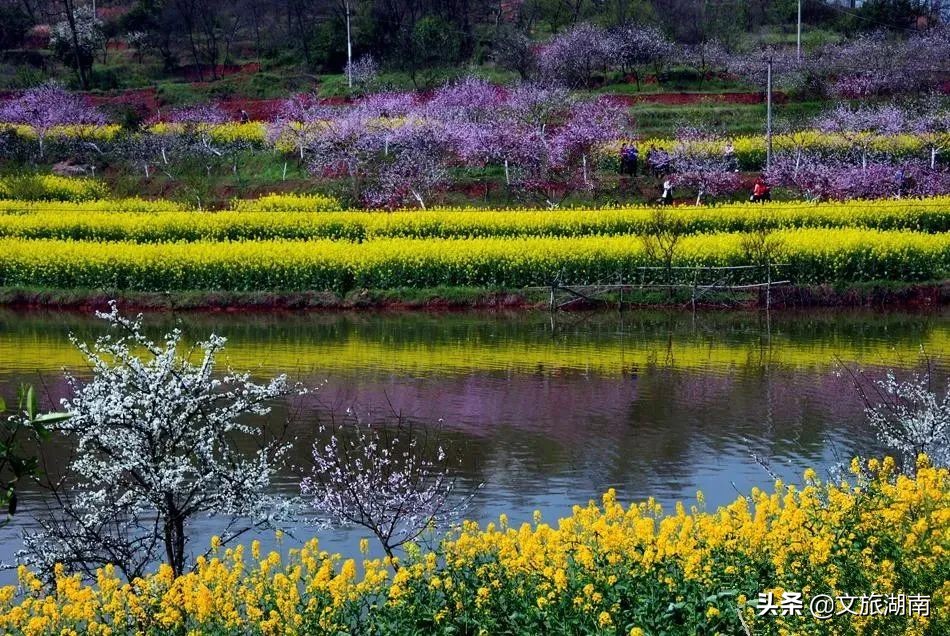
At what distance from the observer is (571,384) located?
62.6ft

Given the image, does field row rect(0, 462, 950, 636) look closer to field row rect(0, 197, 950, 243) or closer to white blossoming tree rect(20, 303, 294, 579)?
white blossoming tree rect(20, 303, 294, 579)

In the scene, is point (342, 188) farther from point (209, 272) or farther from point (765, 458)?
point (765, 458)

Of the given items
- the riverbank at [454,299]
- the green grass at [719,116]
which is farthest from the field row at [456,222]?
the green grass at [719,116]

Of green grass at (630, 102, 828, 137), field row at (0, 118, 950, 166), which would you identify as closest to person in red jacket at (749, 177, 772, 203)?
field row at (0, 118, 950, 166)

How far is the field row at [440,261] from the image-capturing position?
27609 mm

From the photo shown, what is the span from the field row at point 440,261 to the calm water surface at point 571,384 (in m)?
1.74

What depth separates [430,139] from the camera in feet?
143

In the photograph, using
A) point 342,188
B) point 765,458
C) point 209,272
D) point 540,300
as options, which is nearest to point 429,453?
point 765,458

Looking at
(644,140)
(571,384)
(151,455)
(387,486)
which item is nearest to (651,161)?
(644,140)

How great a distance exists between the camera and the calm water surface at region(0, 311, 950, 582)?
1367cm

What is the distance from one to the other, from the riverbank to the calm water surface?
91cm

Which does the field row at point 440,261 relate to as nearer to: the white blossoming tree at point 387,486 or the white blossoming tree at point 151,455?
the white blossoming tree at point 387,486

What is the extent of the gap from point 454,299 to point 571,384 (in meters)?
9.19

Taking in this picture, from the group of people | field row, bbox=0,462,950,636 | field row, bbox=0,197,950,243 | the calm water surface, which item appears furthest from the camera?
the group of people
